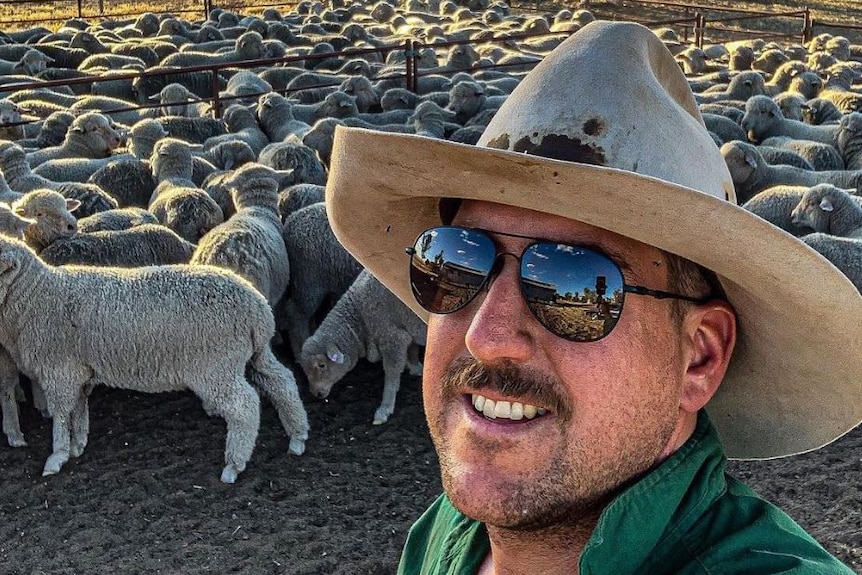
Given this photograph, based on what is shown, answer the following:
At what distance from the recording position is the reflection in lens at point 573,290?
1537mm

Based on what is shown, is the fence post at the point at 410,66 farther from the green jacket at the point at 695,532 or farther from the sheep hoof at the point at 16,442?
the green jacket at the point at 695,532

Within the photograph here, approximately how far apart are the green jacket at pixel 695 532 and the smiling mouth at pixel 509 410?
0.62 ft

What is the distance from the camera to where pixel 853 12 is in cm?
2672

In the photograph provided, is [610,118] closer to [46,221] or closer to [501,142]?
[501,142]

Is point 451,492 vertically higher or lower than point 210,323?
higher

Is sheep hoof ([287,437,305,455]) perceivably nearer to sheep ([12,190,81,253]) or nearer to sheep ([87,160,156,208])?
sheep ([12,190,81,253])

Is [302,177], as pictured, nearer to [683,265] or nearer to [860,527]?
[860,527]

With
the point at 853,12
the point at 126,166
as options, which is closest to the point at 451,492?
the point at 126,166

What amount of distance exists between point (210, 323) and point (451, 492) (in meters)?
3.85

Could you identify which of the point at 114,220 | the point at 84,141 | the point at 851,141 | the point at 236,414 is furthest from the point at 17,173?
the point at 851,141

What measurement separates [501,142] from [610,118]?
0.20m

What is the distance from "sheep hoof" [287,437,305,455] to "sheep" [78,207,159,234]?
239 centimetres

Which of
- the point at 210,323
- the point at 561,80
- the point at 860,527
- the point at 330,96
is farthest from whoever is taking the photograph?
the point at 330,96

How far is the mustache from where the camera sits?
4.98 feet
